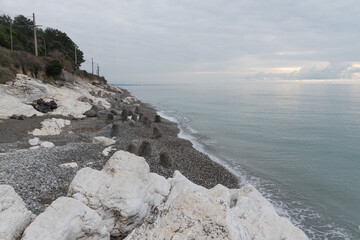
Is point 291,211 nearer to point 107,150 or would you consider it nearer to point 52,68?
point 107,150

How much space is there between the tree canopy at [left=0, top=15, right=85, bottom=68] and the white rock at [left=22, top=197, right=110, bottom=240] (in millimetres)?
51014

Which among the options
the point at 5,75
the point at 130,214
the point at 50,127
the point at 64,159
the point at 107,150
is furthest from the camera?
the point at 5,75

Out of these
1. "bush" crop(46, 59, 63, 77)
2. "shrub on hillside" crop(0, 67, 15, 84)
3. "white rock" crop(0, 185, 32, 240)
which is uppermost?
"bush" crop(46, 59, 63, 77)

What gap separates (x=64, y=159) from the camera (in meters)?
13.2

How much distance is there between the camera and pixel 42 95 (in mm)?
29312

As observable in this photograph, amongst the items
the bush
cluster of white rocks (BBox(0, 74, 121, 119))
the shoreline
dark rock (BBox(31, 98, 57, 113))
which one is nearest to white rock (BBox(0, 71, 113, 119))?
cluster of white rocks (BBox(0, 74, 121, 119))

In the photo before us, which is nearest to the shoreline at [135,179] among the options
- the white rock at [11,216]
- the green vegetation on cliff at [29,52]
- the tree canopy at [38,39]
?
the white rock at [11,216]

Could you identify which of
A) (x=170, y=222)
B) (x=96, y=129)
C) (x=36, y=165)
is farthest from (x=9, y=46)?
(x=170, y=222)

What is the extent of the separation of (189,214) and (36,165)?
936 centimetres

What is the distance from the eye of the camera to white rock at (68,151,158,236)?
22.7 ft

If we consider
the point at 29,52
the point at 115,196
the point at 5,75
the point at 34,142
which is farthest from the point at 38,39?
the point at 115,196

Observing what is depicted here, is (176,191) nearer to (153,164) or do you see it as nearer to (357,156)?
(153,164)

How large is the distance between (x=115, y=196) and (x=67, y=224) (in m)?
1.59

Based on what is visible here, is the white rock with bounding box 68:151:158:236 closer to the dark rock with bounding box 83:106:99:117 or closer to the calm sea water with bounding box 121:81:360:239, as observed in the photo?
the calm sea water with bounding box 121:81:360:239
